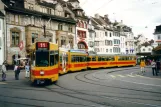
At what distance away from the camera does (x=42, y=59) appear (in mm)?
18641

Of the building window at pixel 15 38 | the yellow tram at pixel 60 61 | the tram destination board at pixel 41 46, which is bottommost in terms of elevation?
the yellow tram at pixel 60 61

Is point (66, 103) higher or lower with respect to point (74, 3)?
lower

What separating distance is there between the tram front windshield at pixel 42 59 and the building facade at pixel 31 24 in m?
21.6

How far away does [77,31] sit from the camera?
65.3 metres

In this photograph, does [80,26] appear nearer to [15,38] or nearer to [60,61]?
[15,38]

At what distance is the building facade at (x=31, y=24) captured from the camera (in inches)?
1837

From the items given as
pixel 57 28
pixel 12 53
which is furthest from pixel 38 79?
pixel 57 28

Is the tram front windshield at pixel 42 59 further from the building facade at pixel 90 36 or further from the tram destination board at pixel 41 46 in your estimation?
the building facade at pixel 90 36

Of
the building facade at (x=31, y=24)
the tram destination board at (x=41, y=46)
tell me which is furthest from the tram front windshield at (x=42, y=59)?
the building facade at (x=31, y=24)

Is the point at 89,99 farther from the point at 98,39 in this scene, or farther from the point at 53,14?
the point at 98,39

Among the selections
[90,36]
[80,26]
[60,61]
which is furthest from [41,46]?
[90,36]

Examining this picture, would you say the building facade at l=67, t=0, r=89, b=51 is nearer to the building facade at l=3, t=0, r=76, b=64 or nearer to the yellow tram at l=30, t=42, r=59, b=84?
the building facade at l=3, t=0, r=76, b=64

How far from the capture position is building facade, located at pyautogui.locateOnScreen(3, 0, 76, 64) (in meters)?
46.7

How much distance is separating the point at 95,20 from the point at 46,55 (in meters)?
62.7
